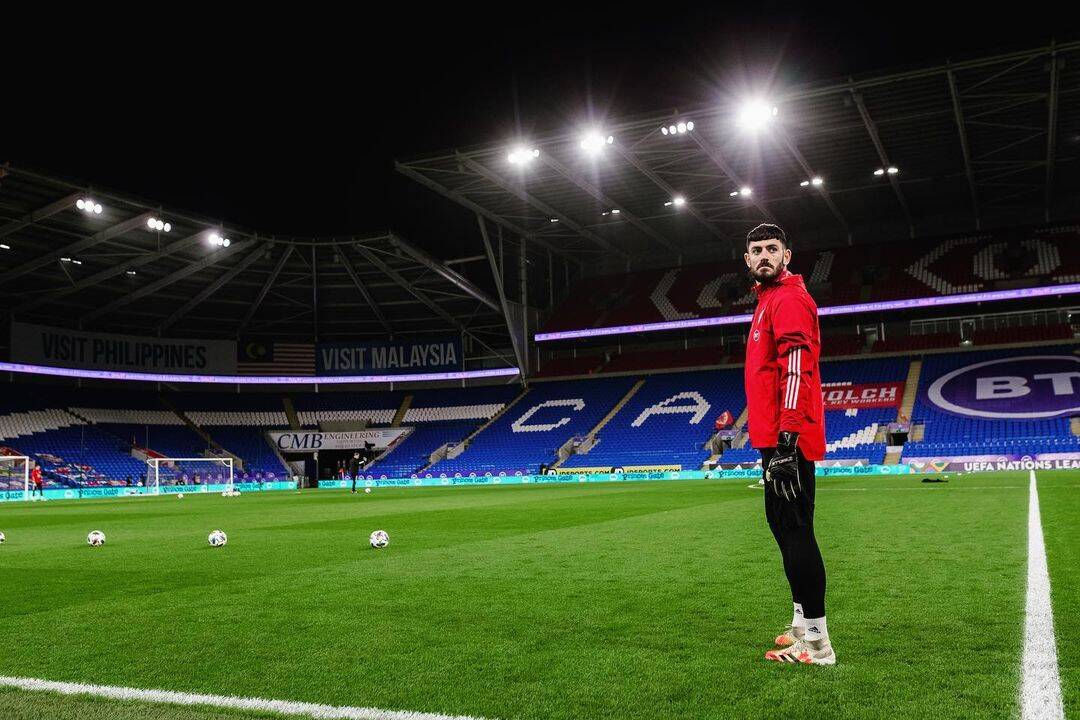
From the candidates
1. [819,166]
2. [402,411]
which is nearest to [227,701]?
[819,166]

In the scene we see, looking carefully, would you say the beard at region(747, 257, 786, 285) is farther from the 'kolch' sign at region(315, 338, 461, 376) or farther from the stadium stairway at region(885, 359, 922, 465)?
the 'kolch' sign at region(315, 338, 461, 376)

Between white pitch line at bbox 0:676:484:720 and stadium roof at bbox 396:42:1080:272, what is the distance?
30971 millimetres

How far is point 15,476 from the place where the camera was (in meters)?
41.9

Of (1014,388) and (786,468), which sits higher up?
(1014,388)

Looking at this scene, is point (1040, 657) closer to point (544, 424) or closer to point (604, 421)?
point (604, 421)

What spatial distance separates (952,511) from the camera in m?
14.3

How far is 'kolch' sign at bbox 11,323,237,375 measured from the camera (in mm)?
50219

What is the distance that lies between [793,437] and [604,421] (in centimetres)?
4688

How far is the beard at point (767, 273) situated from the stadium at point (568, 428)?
213 cm

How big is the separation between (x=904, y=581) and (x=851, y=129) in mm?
32419

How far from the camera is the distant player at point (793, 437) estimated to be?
446cm

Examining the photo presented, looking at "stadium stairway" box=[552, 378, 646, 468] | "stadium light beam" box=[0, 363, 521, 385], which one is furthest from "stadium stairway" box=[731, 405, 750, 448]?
"stadium light beam" box=[0, 363, 521, 385]

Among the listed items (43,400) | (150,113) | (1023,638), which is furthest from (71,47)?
(1023,638)

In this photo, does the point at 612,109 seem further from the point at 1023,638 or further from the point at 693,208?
the point at 1023,638
